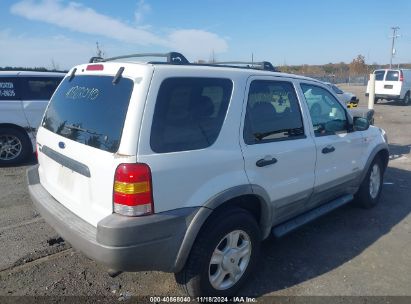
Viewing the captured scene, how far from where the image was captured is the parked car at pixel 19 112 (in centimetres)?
699

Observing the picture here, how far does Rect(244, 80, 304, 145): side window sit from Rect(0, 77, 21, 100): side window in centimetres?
584

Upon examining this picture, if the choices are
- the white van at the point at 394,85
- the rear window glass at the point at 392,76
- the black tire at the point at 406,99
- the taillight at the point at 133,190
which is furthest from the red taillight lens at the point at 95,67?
the black tire at the point at 406,99

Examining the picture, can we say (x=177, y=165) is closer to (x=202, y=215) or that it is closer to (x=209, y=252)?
(x=202, y=215)

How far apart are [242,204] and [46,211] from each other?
5.54 ft

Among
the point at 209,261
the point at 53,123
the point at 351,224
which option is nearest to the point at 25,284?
the point at 53,123

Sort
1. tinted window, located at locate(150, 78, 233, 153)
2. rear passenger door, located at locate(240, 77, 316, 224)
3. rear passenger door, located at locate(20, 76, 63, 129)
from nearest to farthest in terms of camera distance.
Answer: tinted window, located at locate(150, 78, 233, 153)
rear passenger door, located at locate(240, 77, 316, 224)
rear passenger door, located at locate(20, 76, 63, 129)

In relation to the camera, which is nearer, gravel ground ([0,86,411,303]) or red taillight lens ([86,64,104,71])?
red taillight lens ([86,64,104,71])

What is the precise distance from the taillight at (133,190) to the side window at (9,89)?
5861 mm

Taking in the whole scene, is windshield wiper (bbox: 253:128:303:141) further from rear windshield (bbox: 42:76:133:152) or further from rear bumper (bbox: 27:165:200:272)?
rear windshield (bbox: 42:76:133:152)

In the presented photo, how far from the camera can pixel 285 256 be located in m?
3.74

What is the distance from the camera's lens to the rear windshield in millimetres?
2469

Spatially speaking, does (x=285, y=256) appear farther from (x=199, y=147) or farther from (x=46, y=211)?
(x=46, y=211)

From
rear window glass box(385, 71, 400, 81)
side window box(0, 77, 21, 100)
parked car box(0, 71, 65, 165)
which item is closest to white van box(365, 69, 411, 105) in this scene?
rear window glass box(385, 71, 400, 81)

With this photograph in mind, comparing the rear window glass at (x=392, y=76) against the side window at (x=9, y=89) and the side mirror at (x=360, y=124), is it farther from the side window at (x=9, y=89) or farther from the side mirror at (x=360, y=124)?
the side window at (x=9, y=89)
